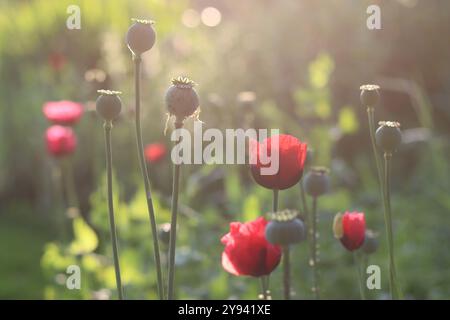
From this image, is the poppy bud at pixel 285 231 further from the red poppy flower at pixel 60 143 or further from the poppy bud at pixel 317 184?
the red poppy flower at pixel 60 143

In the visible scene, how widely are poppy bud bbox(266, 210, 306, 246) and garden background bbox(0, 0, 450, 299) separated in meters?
0.76

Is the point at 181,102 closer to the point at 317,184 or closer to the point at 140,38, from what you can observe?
the point at 140,38

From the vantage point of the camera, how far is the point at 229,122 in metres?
1.87

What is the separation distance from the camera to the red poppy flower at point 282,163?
2.83 ft

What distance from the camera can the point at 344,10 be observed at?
10.2 feet

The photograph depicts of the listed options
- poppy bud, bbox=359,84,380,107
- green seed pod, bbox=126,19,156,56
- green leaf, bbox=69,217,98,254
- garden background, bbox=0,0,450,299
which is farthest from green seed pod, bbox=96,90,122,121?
green leaf, bbox=69,217,98,254

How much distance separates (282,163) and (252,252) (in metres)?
0.11

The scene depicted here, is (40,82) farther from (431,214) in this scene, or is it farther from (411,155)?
(431,214)

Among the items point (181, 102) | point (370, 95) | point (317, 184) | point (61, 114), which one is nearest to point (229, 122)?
point (61, 114)

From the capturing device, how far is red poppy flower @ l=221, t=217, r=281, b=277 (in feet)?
2.91

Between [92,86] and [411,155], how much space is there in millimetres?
1279

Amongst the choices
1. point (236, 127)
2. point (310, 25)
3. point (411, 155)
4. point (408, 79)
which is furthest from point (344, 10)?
point (236, 127)
